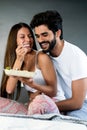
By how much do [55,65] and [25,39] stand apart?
0.88 ft

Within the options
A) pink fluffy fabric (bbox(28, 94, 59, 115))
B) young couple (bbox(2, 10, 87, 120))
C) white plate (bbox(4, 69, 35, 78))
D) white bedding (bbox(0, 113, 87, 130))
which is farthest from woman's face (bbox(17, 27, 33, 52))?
white bedding (bbox(0, 113, 87, 130))

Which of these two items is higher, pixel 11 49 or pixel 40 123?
pixel 11 49

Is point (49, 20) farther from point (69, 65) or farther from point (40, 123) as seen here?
point (40, 123)

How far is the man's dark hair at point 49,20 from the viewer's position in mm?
1624

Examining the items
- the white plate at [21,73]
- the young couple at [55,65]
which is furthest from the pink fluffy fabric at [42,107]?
the white plate at [21,73]

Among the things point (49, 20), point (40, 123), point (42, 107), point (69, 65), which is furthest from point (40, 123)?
point (49, 20)

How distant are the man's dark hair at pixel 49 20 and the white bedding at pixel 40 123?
2.18 feet

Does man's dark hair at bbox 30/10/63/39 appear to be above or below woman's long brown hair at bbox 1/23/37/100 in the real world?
above

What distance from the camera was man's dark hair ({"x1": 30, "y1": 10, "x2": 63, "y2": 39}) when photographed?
5.33ft

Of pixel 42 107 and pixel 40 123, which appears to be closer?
pixel 40 123

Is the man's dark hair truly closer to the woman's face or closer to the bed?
the woman's face

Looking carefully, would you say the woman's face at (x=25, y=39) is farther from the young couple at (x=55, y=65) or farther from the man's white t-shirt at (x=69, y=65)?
the man's white t-shirt at (x=69, y=65)

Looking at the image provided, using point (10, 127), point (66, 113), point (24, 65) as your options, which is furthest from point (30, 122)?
point (24, 65)

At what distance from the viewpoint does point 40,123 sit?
3.46ft
